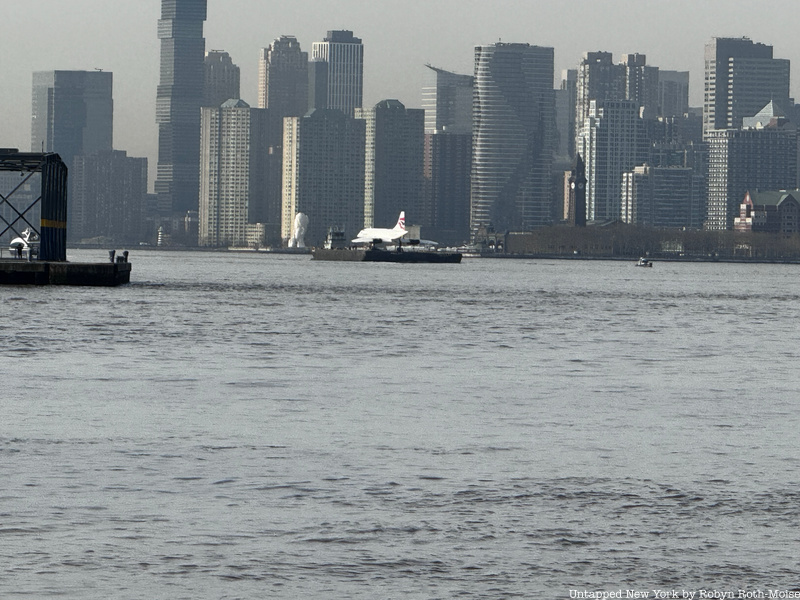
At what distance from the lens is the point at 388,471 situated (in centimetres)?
2464

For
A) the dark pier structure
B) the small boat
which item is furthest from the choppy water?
the small boat

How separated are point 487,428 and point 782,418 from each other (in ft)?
21.3

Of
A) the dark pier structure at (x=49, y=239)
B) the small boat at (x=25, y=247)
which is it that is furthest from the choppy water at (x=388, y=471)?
the small boat at (x=25, y=247)

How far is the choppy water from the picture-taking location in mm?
17812

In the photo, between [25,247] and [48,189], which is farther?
[25,247]

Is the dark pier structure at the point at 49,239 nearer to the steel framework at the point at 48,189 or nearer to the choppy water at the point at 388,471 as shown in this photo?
the steel framework at the point at 48,189

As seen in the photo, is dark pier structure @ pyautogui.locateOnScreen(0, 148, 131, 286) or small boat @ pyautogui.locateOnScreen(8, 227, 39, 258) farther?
small boat @ pyautogui.locateOnScreen(8, 227, 39, 258)

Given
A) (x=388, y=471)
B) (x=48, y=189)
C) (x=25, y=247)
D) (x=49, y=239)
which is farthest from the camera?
(x=25, y=247)

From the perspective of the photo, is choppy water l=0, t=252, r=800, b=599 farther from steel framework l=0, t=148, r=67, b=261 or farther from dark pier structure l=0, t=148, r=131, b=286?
steel framework l=0, t=148, r=67, b=261

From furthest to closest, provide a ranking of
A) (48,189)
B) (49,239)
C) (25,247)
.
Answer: (25,247), (49,239), (48,189)

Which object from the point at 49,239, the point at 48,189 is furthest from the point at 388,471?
the point at 49,239

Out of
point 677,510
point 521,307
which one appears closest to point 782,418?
point 677,510

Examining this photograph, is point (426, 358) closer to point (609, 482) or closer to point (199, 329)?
point (199, 329)

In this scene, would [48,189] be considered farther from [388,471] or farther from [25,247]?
[388,471]
